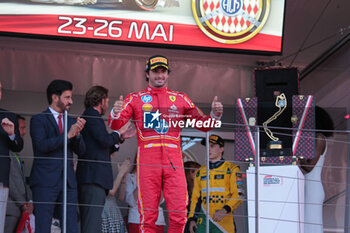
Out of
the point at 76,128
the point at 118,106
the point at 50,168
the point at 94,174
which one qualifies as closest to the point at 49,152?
the point at 50,168

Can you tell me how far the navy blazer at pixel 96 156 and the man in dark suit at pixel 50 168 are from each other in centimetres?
18

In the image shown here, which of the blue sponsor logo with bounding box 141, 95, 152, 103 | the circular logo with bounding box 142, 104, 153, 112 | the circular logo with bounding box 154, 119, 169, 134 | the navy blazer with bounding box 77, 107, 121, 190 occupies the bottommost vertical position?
the navy blazer with bounding box 77, 107, 121, 190

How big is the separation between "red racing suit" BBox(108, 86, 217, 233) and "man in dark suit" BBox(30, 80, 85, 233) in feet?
0.95

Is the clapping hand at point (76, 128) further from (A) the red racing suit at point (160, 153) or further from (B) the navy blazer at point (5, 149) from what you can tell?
(B) the navy blazer at point (5, 149)

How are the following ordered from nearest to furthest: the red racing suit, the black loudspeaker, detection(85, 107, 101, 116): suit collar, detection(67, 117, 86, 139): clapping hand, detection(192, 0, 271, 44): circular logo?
1. the red racing suit
2. detection(67, 117, 86, 139): clapping hand
3. detection(85, 107, 101, 116): suit collar
4. the black loudspeaker
5. detection(192, 0, 271, 44): circular logo

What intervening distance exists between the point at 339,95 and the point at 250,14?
1.09m

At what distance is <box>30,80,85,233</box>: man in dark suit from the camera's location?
3551 millimetres

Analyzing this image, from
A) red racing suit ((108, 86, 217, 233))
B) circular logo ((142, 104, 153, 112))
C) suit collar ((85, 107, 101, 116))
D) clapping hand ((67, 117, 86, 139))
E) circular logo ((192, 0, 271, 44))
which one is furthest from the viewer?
circular logo ((192, 0, 271, 44))

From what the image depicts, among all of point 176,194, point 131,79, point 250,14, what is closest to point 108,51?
point 131,79

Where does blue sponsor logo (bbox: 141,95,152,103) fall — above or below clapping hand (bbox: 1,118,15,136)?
above

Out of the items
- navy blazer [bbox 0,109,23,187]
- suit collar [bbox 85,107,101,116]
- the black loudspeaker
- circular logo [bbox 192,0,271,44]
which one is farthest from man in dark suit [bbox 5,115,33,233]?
circular logo [bbox 192,0,271,44]

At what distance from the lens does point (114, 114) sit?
11.8ft

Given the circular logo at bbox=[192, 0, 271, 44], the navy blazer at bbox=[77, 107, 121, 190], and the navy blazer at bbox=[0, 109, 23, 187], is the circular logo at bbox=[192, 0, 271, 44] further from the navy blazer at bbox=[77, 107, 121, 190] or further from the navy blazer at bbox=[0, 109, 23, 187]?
the navy blazer at bbox=[0, 109, 23, 187]

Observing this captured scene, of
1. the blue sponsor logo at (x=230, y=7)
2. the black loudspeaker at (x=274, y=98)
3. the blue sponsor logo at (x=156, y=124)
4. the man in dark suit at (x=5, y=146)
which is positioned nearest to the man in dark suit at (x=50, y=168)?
the man in dark suit at (x=5, y=146)
